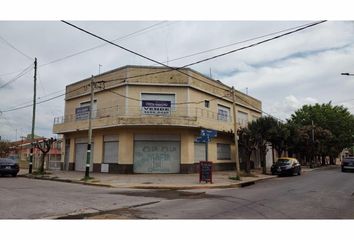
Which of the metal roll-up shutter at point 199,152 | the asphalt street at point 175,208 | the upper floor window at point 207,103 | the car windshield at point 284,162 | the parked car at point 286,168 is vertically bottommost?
the asphalt street at point 175,208

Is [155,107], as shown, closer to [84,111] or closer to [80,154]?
[84,111]

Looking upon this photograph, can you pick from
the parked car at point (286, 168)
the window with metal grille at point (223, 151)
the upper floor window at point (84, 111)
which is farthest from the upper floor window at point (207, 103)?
the upper floor window at point (84, 111)

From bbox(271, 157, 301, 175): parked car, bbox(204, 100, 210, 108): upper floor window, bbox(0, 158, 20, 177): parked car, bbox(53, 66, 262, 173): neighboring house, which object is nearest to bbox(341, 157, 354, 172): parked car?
bbox(271, 157, 301, 175): parked car

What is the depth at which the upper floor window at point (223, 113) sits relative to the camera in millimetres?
30494

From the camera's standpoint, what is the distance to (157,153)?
982 inches

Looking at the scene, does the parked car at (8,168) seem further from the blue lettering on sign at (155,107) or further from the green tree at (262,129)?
the green tree at (262,129)

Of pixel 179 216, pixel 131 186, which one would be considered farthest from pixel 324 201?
pixel 131 186

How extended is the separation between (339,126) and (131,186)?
42434mm

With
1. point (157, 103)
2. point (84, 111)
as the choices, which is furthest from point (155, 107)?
point (84, 111)

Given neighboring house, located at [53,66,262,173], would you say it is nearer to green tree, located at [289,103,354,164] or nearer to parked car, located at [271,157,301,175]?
parked car, located at [271,157,301,175]

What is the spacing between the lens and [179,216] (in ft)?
28.0

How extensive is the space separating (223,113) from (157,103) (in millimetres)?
8755

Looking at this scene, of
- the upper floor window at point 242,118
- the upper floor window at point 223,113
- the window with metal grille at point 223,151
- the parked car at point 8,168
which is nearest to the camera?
the parked car at point 8,168

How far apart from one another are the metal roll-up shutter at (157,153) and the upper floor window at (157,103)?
6.38ft
